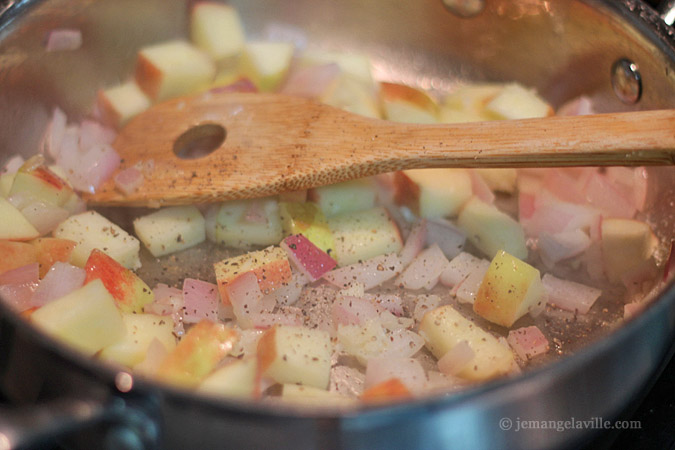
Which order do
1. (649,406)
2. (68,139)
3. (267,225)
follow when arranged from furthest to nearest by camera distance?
(68,139) < (267,225) < (649,406)

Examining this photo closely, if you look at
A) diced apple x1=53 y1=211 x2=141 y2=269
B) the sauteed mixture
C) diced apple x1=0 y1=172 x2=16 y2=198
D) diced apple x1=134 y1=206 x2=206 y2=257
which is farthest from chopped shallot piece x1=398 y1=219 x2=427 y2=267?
diced apple x1=0 y1=172 x2=16 y2=198

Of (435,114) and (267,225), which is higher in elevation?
(435,114)

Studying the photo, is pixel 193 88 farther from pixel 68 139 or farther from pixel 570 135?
pixel 570 135

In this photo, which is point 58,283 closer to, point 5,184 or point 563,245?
point 5,184

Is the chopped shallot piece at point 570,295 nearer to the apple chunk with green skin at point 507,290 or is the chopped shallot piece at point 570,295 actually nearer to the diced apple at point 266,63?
the apple chunk with green skin at point 507,290

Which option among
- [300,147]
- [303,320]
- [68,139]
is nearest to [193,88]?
[68,139]

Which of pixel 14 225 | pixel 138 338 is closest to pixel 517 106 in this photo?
pixel 138 338
